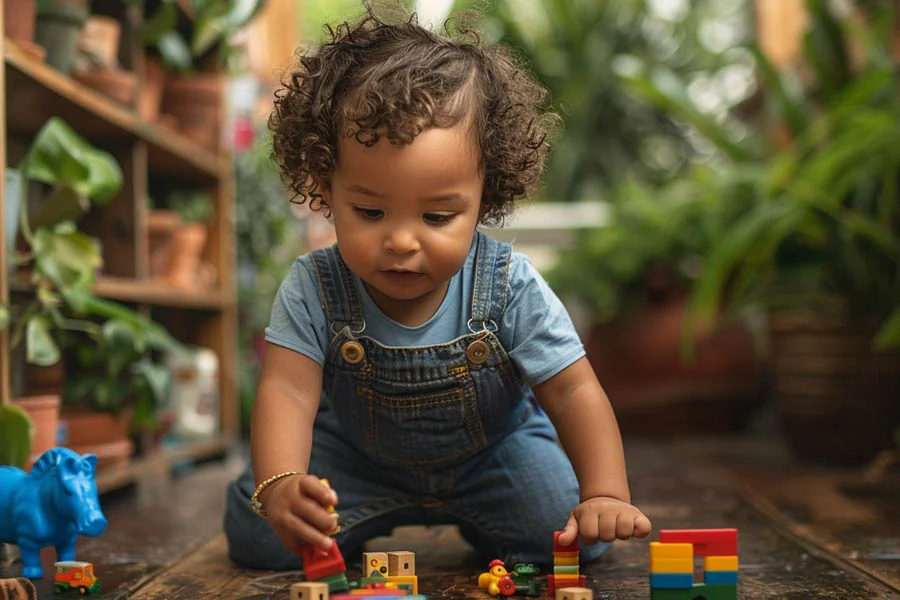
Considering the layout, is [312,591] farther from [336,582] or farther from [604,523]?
[604,523]

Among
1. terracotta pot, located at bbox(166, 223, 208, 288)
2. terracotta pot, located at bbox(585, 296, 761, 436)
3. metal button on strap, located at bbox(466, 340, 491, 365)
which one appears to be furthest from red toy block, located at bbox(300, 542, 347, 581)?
terracotta pot, located at bbox(585, 296, 761, 436)

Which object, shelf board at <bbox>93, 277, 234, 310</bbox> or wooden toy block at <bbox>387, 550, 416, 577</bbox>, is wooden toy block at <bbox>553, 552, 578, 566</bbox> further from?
shelf board at <bbox>93, 277, 234, 310</bbox>

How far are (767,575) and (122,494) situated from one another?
1.43 metres

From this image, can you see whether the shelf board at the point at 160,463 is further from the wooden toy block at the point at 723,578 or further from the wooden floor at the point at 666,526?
the wooden toy block at the point at 723,578

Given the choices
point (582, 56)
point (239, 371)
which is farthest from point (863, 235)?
point (582, 56)

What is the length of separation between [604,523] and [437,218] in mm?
401

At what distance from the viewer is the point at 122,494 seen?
2.21 meters

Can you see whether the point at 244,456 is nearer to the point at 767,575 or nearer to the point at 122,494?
the point at 122,494

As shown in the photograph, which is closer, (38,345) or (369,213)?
(369,213)

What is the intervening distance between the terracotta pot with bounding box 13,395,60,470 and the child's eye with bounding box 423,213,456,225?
2.86 feet

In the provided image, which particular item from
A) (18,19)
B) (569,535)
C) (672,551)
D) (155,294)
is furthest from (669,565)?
(155,294)

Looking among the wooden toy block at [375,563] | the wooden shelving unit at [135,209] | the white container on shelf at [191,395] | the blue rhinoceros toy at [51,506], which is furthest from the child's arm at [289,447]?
the white container on shelf at [191,395]

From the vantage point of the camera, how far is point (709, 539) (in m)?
1.07

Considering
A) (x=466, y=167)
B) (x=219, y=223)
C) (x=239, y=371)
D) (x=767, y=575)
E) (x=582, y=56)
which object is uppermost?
(x=582, y=56)
